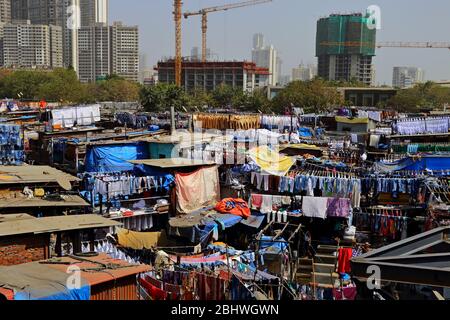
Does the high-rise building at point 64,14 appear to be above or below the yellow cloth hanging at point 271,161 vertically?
above

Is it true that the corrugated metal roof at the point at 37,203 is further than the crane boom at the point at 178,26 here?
No

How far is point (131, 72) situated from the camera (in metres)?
123

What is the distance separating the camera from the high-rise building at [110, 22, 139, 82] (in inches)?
4614

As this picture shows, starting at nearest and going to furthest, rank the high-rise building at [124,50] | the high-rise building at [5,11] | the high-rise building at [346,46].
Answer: the high-rise building at [346,46] < the high-rise building at [124,50] < the high-rise building at [5,11]

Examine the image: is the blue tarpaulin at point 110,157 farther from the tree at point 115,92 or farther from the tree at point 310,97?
the tree at point 115,92

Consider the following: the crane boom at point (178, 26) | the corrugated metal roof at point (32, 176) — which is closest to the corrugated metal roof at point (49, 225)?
the corrugated metal roof at point (32, 176)

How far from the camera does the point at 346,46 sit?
9750 cm

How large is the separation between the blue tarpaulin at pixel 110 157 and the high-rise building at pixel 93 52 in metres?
98.9

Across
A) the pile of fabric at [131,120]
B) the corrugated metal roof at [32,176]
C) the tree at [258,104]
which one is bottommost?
the corrugated metal roof at [32,176]

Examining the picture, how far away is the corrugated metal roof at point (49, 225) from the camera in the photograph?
8891 mm

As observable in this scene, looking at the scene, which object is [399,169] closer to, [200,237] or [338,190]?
[338,190]

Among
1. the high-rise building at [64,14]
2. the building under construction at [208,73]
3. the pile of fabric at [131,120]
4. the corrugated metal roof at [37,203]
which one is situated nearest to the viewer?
the corrugated metal roof at [37,203]

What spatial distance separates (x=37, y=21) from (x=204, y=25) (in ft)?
129
